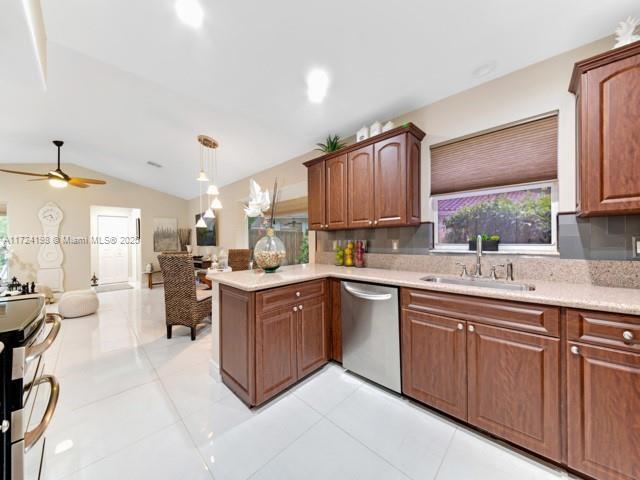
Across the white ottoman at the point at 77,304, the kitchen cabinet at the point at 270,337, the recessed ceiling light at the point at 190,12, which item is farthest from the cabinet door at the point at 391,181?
the white ottoman at the point at 77,304

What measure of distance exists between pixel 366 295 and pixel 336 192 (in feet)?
4.03

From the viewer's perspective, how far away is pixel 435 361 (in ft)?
5.30

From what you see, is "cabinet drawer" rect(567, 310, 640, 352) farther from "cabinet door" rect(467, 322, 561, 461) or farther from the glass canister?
the glass canister

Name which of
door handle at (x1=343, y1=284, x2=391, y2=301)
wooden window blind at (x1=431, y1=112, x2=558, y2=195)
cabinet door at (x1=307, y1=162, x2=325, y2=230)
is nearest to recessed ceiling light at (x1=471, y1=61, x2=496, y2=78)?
wooden window blind at (x1=431, y1=112, x2=558, y2=195)

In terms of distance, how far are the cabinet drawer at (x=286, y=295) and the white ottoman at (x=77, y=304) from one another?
4.15 m

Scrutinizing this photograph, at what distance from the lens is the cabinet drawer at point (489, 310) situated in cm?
124

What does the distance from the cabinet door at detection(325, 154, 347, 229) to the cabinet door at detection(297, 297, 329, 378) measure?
92cm

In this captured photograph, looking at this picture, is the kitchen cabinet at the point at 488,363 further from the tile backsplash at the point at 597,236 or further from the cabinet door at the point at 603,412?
the tile backsplash at the point at 597,236

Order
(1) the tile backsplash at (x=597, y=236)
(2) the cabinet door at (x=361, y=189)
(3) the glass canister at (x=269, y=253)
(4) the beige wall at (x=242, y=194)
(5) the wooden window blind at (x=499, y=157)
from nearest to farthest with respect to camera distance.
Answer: (1) the tile backsplash at (x=597, y=236), (5) the wooden window blind at (x=499, y=157), (3) the glass canister at (x=269, y=253), (2) the cabinet door at (x=361, y=189), (4) the beige wall at (x=242, y=194)

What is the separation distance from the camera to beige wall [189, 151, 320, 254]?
12.2 feet

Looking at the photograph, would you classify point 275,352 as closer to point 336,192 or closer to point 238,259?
point 336,192

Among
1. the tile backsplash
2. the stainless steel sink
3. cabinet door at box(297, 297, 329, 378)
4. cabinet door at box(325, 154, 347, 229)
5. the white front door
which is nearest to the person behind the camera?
the tile backsplash

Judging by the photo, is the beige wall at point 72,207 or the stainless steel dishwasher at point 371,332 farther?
the beige wall at point 72,207

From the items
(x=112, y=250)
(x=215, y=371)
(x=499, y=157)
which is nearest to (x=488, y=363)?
(x=499, y=157)
